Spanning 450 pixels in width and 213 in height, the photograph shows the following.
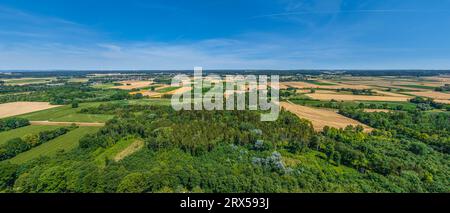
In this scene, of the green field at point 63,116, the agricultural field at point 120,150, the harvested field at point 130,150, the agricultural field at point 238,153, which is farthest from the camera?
the green field at point 63,116

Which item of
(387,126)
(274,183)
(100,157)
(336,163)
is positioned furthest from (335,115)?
(100,157)

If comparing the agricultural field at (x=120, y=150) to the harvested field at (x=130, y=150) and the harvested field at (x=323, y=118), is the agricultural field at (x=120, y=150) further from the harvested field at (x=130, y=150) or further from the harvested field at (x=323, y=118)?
the harvested field at (x=323, y=118)

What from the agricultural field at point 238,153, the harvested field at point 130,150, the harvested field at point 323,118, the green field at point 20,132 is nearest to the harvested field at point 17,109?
the agricultural field at point 238,153

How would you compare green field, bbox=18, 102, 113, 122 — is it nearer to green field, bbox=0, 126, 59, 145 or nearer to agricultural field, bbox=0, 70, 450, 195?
agricultural field, bbox=0, 70, 450, 195

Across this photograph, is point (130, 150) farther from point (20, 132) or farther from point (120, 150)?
point (20, 132)

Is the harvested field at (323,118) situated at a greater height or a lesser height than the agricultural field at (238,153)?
greater
